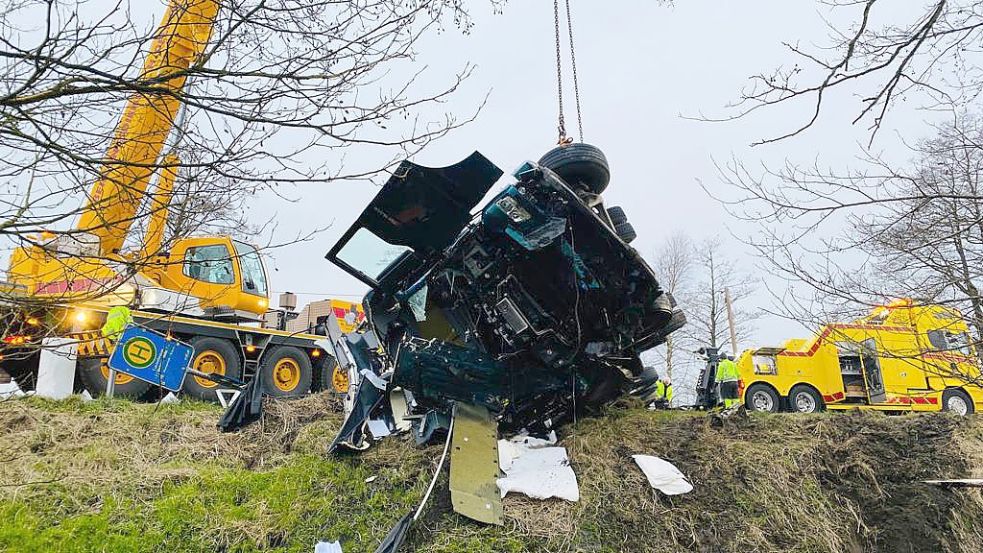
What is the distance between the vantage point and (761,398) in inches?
453

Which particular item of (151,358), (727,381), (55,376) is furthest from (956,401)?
(55,376)

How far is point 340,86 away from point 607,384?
3380 millimetres

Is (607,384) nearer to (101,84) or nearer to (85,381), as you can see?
(101,84)

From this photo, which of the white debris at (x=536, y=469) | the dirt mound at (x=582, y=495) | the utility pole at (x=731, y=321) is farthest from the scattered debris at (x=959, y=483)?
the utility pole at (x=731, y=321)

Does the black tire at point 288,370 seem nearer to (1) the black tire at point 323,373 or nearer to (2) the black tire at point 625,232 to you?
Result: (1) the black tire at point 323,373

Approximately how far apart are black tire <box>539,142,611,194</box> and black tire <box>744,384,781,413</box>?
900 cm

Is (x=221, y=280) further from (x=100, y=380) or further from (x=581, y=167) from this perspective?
(x=581, y=167)

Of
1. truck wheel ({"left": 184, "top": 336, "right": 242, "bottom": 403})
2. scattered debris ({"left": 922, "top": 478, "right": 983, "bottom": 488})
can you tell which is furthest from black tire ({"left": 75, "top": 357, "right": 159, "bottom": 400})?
scattered debris ({"left": 922, "top": 478, "right": 983, "bottom": 488})

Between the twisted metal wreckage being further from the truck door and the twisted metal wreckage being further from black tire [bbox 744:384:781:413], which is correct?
the truck door

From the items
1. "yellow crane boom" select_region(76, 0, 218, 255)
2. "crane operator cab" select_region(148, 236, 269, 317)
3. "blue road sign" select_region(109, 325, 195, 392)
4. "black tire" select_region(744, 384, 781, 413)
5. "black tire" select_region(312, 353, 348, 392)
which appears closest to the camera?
"yellow crane boom" select_region(76, 0, 218, 255)

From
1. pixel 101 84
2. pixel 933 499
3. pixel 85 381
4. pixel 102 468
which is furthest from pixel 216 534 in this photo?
pixel 85 381

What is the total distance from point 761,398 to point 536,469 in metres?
9.55

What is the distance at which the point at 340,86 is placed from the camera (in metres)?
2.18

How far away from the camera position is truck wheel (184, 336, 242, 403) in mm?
8109
